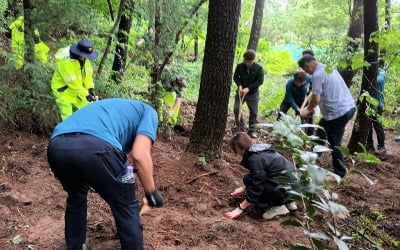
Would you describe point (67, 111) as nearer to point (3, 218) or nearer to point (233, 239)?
point (3, 218)

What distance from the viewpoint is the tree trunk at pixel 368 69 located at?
6.51m

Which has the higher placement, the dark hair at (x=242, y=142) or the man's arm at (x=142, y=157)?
the man's arm at (x=142, y=157)

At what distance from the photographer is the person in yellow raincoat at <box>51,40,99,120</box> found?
5754mm

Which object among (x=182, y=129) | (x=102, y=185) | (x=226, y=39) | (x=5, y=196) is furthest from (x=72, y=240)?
(x=182, y=129)

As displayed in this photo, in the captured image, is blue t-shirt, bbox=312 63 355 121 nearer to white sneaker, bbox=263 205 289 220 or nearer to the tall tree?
the tall tree

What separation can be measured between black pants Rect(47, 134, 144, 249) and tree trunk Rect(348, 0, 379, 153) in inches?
184

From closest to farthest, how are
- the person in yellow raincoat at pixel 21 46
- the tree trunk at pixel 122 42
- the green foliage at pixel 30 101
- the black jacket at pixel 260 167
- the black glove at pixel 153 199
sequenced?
the black glove at pixel 153 199
the black jacket at pixel 260 167
the green foliage at pixel 30 101
the person in yellow raincoat at pixel 21 46
the tree trunk at pixel 122 42

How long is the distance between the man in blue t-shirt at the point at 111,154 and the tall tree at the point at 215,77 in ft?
8.06

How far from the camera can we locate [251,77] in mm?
8211

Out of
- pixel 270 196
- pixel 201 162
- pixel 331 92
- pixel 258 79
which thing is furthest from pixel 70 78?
pixel 258 79

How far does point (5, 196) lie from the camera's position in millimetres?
4574

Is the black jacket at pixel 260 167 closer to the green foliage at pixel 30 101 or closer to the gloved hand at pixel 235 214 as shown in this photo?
the gloved hand at pixel 235 214

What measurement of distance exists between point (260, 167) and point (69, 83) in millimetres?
3212

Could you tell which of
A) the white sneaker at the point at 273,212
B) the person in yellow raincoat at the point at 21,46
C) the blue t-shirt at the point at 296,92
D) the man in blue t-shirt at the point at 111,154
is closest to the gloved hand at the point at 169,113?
the person in yellow raincoat at the point at 21,46
